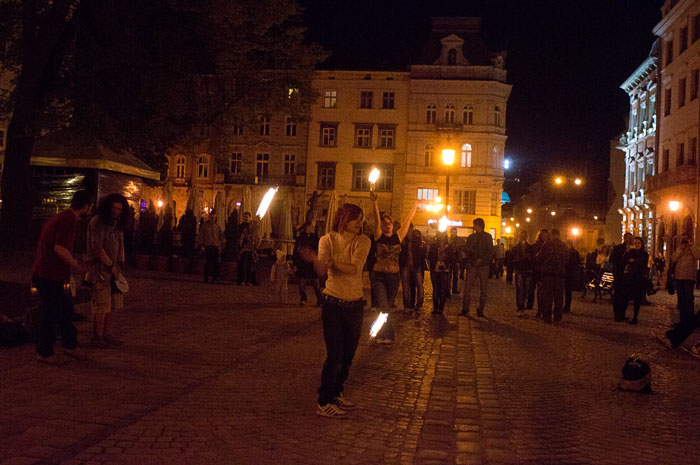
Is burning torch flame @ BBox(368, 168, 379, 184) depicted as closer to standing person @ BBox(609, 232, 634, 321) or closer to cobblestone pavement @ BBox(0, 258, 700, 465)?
cobblestone pavement @ BBox(0, 258, 700, 465)

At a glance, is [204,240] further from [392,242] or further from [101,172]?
[392,242]

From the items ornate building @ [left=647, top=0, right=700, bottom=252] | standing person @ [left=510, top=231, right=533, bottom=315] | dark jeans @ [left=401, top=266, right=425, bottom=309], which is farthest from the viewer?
ornate building @ [left=647, top=0, right=700, bottom=252]

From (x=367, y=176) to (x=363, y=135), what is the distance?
3.50 m

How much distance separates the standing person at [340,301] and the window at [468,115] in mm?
53698

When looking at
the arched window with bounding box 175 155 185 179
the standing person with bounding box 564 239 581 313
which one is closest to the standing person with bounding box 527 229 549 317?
the standing person with bounding box 564 239 581 313

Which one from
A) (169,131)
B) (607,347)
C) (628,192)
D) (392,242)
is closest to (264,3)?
(169,131)

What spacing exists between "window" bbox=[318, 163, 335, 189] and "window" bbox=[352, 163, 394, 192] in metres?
1.73

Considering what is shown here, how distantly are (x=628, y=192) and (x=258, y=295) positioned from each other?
45030mm

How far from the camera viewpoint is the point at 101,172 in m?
19.7

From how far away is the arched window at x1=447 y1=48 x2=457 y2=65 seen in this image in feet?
195

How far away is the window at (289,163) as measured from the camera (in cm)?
6128

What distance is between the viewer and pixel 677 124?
4234cm

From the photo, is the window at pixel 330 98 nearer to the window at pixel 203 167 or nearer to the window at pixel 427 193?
the window at pixel 427 193

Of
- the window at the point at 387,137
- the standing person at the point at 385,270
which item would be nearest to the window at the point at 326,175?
the window at the point at 387,137
